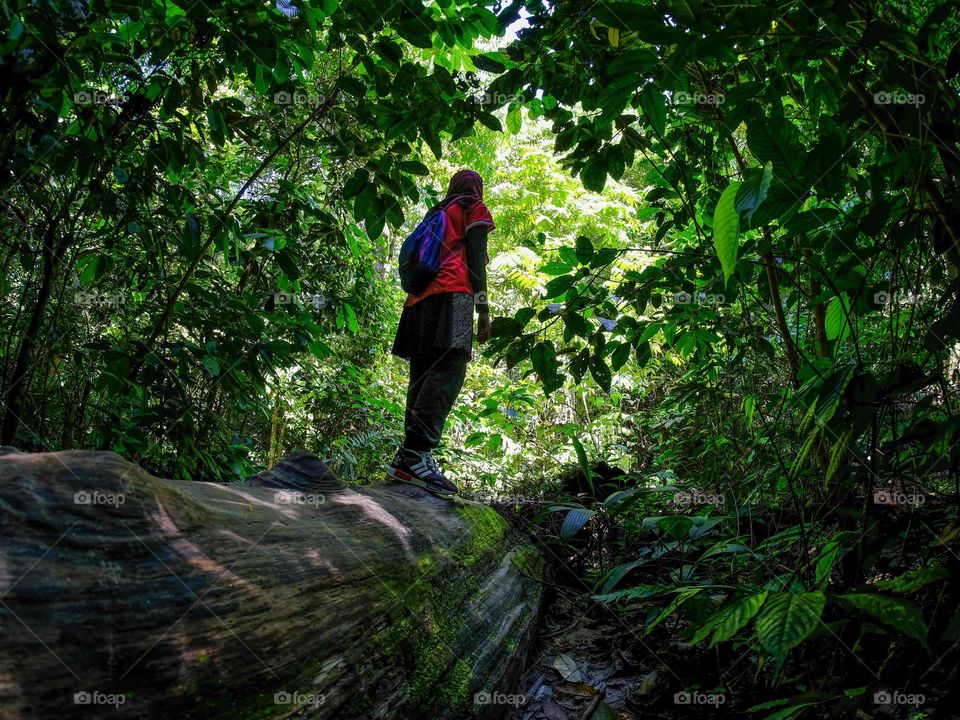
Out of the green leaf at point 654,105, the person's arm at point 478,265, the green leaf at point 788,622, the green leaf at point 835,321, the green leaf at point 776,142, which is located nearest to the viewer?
the green leaf at point 788,622

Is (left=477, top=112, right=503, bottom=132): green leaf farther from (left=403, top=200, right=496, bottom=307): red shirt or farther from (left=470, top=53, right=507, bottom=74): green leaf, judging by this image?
(left=403, top=200, right=496, bottom=307): red shirt

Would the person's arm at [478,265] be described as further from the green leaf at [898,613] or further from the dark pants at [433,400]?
the green leaf at [898,613]

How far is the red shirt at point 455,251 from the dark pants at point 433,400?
361 millimetres

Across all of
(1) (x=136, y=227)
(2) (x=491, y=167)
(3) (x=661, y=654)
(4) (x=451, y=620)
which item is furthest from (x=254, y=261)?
→ (2) (x=491, y=167)

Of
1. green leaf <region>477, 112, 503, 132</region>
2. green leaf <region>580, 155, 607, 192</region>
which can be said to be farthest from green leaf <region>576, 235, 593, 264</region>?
green leaf <region>477, 112, 503, 132</region>

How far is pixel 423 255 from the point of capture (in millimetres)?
3250

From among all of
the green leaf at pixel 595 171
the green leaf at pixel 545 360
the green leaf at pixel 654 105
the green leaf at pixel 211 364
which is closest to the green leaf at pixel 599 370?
the green leaf at pixel 545 360

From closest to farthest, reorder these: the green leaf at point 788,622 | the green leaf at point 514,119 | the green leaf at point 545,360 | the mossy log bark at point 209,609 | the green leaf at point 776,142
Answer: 1. the green leaf at point 788,622
2. the mossy log bark at point 209,609
3. the green leaf at point 776,142
4. the green leaf at point 545,360
5. the green leaf at point 514,119

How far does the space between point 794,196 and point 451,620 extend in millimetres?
1745

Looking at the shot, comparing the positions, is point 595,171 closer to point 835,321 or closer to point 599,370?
point 599,370

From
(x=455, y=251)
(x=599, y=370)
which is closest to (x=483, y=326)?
(x=455, y=251)

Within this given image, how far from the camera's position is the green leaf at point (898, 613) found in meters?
1.00

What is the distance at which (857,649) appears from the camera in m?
1.54

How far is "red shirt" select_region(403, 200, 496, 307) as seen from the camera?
10.7ft
